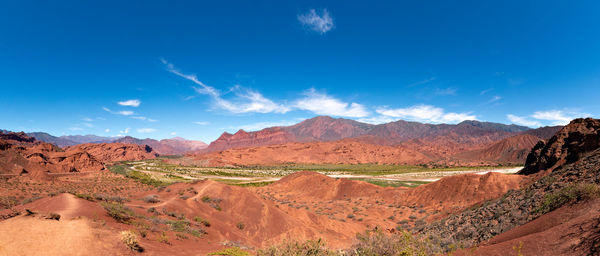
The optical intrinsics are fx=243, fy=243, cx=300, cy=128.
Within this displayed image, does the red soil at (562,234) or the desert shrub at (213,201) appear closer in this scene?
the red soil at (562,234)

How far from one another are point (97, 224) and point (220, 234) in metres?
7.60

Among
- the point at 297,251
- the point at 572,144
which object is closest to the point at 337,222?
the point at 297,251

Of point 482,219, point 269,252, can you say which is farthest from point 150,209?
point 482,219

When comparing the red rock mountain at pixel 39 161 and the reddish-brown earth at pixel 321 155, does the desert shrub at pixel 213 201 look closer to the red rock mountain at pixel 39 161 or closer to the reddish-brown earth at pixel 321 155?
the red rock mountain at pixel 39 161

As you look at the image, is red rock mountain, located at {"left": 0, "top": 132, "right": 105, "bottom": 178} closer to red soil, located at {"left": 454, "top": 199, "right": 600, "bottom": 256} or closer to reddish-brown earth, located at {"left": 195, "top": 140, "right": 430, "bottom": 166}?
red soil, located at {"left": 454, "top": 199, "right": 600, "bottom": 256}

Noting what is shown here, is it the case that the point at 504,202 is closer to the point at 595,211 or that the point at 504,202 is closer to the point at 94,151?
the point at 595,211

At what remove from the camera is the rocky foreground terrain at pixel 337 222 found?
788 centimetres

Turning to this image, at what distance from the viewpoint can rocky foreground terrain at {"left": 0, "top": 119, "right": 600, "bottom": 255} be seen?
788 cm

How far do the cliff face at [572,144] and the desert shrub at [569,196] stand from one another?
52.4 feet

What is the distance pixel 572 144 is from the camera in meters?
24.1

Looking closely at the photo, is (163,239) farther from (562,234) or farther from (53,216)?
(562,234)

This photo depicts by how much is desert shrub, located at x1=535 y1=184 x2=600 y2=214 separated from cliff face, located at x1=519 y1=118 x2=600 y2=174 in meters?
16.0

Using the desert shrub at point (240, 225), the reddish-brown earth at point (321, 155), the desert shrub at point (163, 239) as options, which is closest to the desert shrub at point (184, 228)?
the desert shrub at point (163, 239)

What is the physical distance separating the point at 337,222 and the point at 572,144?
80.6ft
